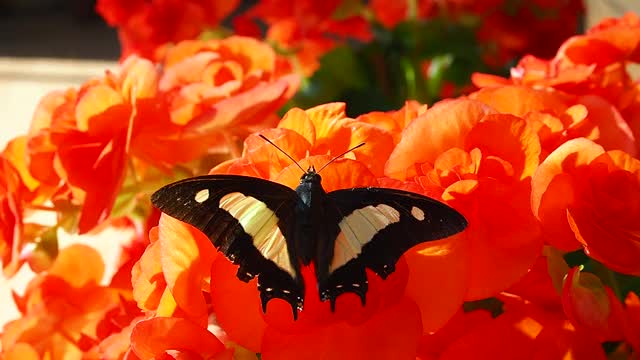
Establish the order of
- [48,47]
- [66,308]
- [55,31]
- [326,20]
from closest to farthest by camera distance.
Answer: [66,308] < [326,20] < [48,47] < [55,31]

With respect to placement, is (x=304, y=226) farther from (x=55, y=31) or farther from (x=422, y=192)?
(x=55, y=31)

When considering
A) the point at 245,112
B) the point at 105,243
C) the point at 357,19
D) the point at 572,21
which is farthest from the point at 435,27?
the point at 245,112

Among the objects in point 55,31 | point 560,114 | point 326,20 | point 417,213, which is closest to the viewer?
point 417,213

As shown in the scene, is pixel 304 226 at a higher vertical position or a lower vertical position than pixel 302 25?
higher

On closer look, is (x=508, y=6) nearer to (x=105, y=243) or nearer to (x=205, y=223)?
(x=105, y=243)

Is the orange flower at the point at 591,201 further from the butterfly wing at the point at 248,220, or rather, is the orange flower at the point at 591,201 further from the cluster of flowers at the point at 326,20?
the cluster of flowers at the point at 326,20

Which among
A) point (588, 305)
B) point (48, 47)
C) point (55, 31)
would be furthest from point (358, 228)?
point (55, 31)
